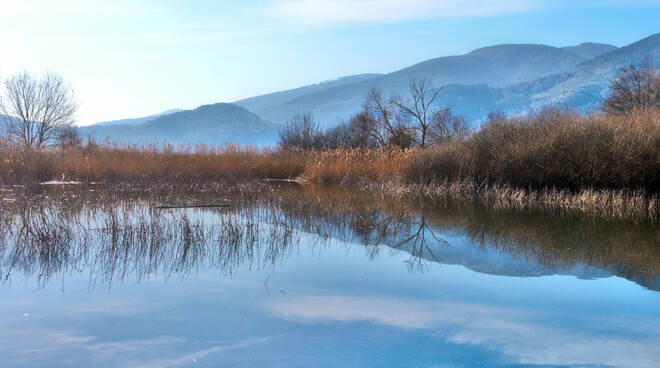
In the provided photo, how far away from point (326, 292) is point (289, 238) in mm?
2643

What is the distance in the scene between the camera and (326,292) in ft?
15.8

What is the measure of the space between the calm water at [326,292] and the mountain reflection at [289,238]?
0.04 m

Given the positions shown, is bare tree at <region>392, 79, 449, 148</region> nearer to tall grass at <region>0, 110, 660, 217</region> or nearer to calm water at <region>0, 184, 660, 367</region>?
tall grass at <region>0, 110, 660, 217</region>

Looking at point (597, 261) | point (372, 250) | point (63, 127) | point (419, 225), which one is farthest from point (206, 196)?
point (63, 127)

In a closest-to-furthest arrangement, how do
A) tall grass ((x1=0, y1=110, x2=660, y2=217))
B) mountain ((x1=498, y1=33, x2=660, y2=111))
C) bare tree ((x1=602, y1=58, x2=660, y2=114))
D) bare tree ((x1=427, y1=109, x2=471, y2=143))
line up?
tall grass ((x1=0, y1=110, x2=660, y2=217)) < bare tree ((x1=427, y1=109, x2=471, y2=143)) < bare tree ((x1=602, y1=58, x2=660, y2=114)) < mountain ((x1=498, y1=33, x2=660, y2=111))

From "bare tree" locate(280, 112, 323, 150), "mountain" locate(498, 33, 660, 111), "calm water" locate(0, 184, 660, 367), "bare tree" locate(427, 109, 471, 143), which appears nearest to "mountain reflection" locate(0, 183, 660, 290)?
"calm water" locate(0, 184, 660, 367)

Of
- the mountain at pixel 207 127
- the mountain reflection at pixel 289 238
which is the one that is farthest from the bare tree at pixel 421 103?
the mountain at pixel 207 127

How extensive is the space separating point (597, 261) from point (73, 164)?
1731cm

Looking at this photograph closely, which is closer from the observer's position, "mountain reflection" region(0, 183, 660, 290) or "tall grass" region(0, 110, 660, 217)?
"mountain reflection" region(0, 183, 660, 290)

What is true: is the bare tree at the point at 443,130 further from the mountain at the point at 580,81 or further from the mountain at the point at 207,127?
the mountain at the point at 580,81

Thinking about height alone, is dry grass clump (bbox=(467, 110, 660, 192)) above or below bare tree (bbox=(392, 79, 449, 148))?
below

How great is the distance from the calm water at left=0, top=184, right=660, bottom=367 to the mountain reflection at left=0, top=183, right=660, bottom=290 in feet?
0.13

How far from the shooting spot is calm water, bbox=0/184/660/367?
3.40m

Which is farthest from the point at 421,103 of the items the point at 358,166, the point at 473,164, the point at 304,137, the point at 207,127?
the point at 207,127
